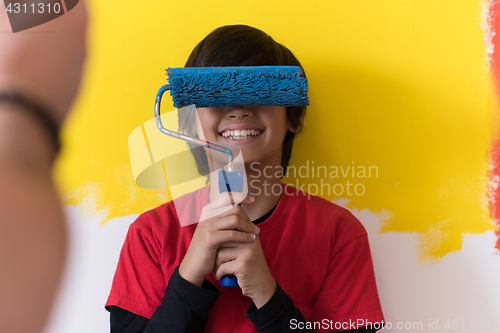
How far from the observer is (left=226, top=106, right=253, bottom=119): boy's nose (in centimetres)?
86

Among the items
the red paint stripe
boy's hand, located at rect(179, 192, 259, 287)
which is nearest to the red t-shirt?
boy's hand, located at rect(179, 192, 259, 287)

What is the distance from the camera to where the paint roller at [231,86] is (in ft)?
2.51

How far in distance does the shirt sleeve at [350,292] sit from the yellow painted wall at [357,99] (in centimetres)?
19

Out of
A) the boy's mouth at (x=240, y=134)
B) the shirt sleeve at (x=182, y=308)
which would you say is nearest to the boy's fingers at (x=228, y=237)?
the shirt sleeve at (x=182, y=308)

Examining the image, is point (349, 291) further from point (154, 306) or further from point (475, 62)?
point (475, 62)

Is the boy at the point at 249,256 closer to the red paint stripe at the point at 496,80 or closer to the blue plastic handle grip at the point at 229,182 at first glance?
the blue plastic handle grip at the point at 229,182

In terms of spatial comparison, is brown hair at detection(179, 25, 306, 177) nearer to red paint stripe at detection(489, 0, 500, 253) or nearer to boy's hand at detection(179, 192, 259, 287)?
boy's hand at detection(179, 192, 259, 287)

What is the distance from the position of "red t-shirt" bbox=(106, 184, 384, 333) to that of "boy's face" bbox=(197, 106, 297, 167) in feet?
0.47

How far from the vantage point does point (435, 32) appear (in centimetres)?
101

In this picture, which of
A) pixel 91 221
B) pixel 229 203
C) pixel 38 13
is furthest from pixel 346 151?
pixel 38 13

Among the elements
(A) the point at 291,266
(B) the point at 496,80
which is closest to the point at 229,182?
(A) the point at 291,266

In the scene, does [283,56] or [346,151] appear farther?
[346,151]

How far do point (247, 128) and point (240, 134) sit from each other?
2 centimetres

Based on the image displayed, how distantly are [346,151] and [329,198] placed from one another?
132 mm
